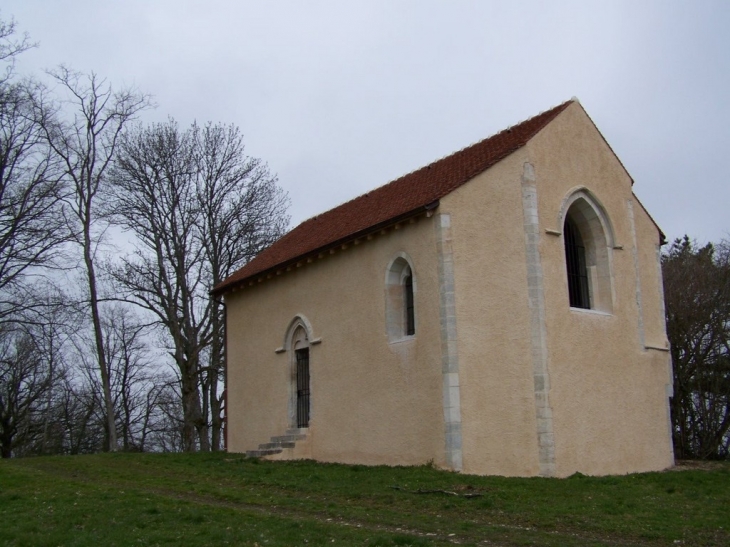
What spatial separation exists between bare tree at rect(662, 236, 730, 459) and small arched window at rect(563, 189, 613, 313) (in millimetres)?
7647

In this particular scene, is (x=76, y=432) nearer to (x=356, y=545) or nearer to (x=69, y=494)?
(x=69, y=494)

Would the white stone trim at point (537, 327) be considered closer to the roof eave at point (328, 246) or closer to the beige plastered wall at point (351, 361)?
the beige plastered wall at point (351, 361)

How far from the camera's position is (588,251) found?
19.6 metres

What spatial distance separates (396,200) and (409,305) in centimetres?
328

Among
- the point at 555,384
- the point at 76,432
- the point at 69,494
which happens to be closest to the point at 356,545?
the point at 69,494

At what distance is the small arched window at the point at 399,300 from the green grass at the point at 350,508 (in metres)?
3.23

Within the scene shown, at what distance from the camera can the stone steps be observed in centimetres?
2012

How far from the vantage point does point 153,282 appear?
103 feet

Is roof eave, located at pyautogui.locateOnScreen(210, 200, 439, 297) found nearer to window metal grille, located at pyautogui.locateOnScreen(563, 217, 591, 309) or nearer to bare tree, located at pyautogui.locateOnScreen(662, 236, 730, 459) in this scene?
window metal grille, located at pyautogui.locateOnScreen(563, 217, 591, 309)

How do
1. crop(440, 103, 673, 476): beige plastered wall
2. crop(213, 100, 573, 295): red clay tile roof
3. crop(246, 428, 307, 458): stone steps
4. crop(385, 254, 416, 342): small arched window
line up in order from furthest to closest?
crop(246, 428, 307, 458): stone steps
crop(385, 254, 416, 342): small arched window
crop(213, 100, 573, 295): red clay tile roof
crop(440, 103, 673, 476): beige plastered wall

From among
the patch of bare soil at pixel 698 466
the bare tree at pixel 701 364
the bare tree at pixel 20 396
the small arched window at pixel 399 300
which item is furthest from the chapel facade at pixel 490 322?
the bare tree at pixel 20 396

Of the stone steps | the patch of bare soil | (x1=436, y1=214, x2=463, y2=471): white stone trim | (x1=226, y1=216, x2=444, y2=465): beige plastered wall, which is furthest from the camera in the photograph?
the stone steps

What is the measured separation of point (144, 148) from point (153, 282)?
545 cm

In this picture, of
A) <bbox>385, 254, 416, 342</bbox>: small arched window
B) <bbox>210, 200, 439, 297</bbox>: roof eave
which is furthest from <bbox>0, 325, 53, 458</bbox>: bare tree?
<bbox>385, 254, 416, 342</bbox>: small arched window
